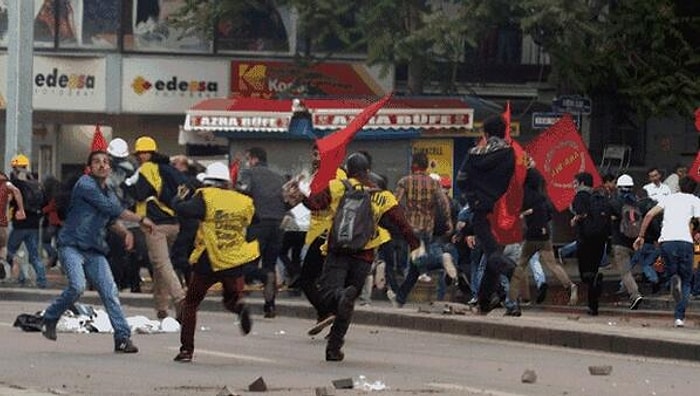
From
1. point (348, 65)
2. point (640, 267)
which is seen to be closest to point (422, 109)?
point (640, 267)

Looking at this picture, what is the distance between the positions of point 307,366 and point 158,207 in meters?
5.08

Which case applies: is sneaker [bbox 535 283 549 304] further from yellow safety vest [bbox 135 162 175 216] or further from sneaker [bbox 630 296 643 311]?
yellow safety vest [bbox 135 162 175 216]

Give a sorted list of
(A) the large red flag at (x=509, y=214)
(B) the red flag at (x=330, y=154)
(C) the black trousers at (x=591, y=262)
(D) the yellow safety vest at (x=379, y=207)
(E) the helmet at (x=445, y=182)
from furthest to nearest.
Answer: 1. (E) the helmet at (x=445, y=182)
2. (C) the black trousers at (x=591, y=262)
3. (A) the large red flag at (x=509, y=214)
4. (B) the red flag at (x=330, y=154)
5. (D) the yellow safety vest at (x=379, y=207)

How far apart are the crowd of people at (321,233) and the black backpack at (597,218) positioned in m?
0.02

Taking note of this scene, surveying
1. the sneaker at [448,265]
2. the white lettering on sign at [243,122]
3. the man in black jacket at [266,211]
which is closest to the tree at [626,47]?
the white lettering on sign at [243,122]

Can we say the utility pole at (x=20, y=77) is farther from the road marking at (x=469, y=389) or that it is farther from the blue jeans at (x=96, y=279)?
the road marking at (x=469, y=389)

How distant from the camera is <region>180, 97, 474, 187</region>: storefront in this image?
110ft

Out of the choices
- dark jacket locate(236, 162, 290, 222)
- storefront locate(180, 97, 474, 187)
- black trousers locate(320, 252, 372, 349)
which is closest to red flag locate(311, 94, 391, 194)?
black trousers locate(320, 252, 372, 349)

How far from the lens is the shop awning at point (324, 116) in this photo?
111 feet

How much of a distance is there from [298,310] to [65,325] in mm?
4792

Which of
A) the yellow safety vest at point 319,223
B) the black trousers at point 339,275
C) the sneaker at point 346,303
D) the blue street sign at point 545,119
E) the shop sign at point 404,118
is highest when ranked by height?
the blue street sign at point 545,119

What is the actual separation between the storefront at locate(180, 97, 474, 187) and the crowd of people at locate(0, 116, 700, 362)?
10.4ft

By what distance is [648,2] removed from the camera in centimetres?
3444

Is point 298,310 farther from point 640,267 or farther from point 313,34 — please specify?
point 313,34
